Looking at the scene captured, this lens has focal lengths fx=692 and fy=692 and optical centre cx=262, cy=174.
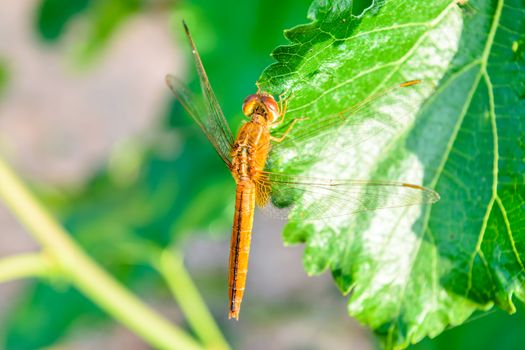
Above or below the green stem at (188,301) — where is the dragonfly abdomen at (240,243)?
above

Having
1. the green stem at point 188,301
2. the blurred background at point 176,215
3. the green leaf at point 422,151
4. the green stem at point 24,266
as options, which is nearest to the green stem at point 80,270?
the green stem at point 24,266

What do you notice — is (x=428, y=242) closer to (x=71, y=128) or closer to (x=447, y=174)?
(x=447, y=174)

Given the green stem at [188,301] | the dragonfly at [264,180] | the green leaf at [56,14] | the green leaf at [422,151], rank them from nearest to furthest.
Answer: the green leaf at [422,151], the dragonfly at [264,180], the green stem at [188,301], the green leaf at [56,14]

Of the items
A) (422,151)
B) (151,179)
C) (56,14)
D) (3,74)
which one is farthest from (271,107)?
(3,74)

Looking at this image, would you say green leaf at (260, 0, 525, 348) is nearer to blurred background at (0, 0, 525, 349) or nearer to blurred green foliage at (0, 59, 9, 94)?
blurred background at (0, 0, 525, 349)

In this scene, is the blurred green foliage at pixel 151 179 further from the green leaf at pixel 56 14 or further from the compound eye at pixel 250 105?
the compound eye at pixel 250 105

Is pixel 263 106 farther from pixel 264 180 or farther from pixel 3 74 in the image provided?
pixel 3 74

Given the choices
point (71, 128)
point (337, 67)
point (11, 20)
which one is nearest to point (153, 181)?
point (337, 67)
